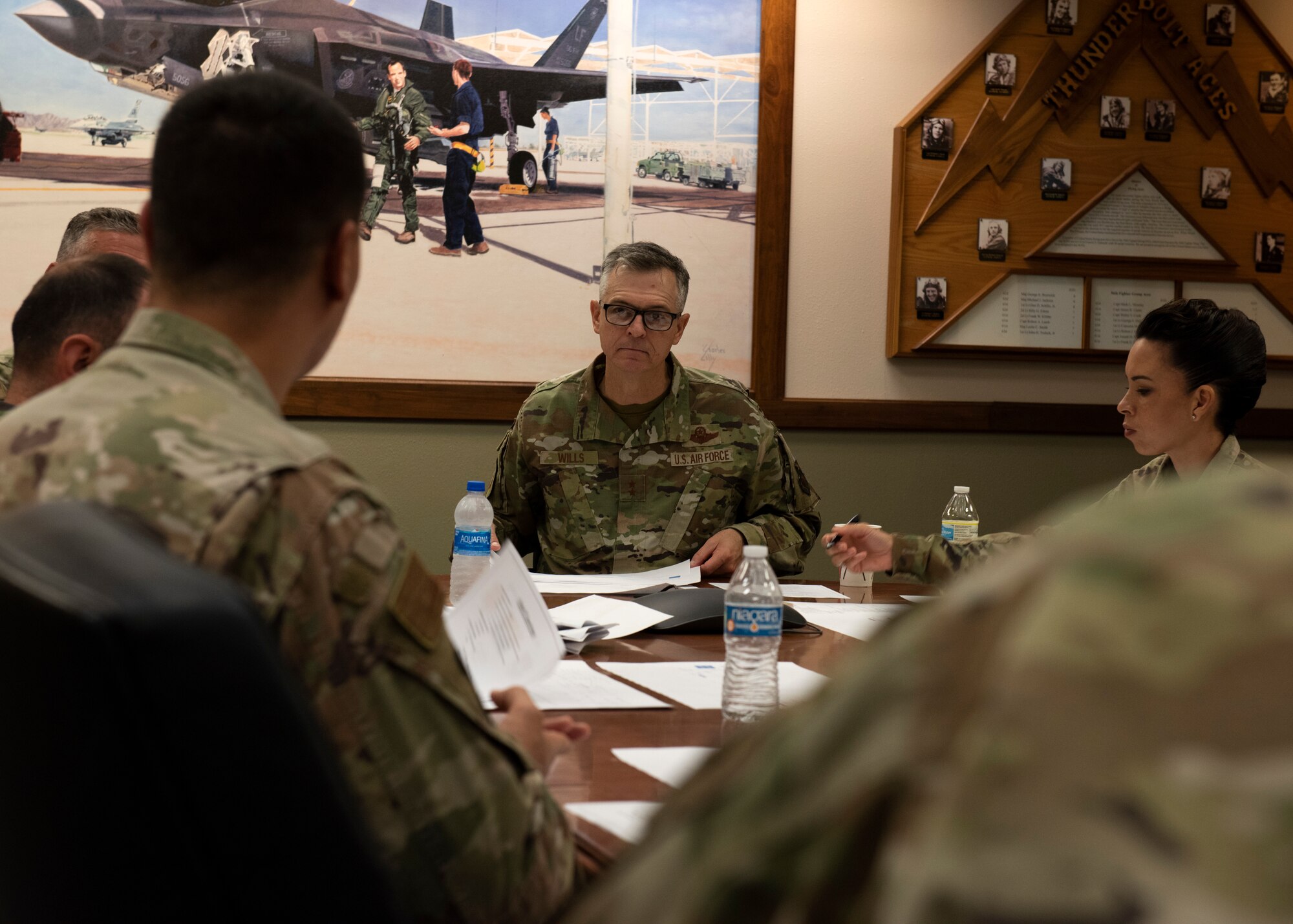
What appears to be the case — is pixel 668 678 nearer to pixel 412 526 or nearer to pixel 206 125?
pixel 206 125

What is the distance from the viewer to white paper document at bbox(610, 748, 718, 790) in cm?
127

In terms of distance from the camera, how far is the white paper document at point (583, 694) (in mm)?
1534

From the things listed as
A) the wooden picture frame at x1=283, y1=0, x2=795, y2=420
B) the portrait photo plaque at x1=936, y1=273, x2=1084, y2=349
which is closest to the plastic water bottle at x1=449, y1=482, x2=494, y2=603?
the wooden picture frame at x1=283, y1=0, x2=795, y2=420

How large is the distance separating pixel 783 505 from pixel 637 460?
15.1 inches

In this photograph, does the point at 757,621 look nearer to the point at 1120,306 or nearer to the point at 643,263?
the point at 643,263

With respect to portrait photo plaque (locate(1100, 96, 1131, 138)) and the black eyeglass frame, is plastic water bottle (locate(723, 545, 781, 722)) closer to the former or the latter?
the black eyeglass frame

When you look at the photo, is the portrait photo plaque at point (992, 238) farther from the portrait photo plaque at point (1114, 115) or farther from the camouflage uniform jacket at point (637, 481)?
the camouflage uniform jacket at point (637, 481)

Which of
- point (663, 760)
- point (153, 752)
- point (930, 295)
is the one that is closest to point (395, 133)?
point (930, 295)

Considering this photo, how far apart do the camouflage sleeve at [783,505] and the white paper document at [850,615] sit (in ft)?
1.31

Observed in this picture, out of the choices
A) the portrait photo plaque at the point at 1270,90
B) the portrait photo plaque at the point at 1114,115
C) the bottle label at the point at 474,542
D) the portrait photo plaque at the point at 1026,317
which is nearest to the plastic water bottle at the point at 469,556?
the bottle label at the point at 474,542

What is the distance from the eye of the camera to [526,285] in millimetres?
3670

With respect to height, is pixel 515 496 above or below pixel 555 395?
below

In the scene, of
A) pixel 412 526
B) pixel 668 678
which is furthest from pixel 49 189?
pixel 668 678

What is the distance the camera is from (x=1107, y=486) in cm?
393
